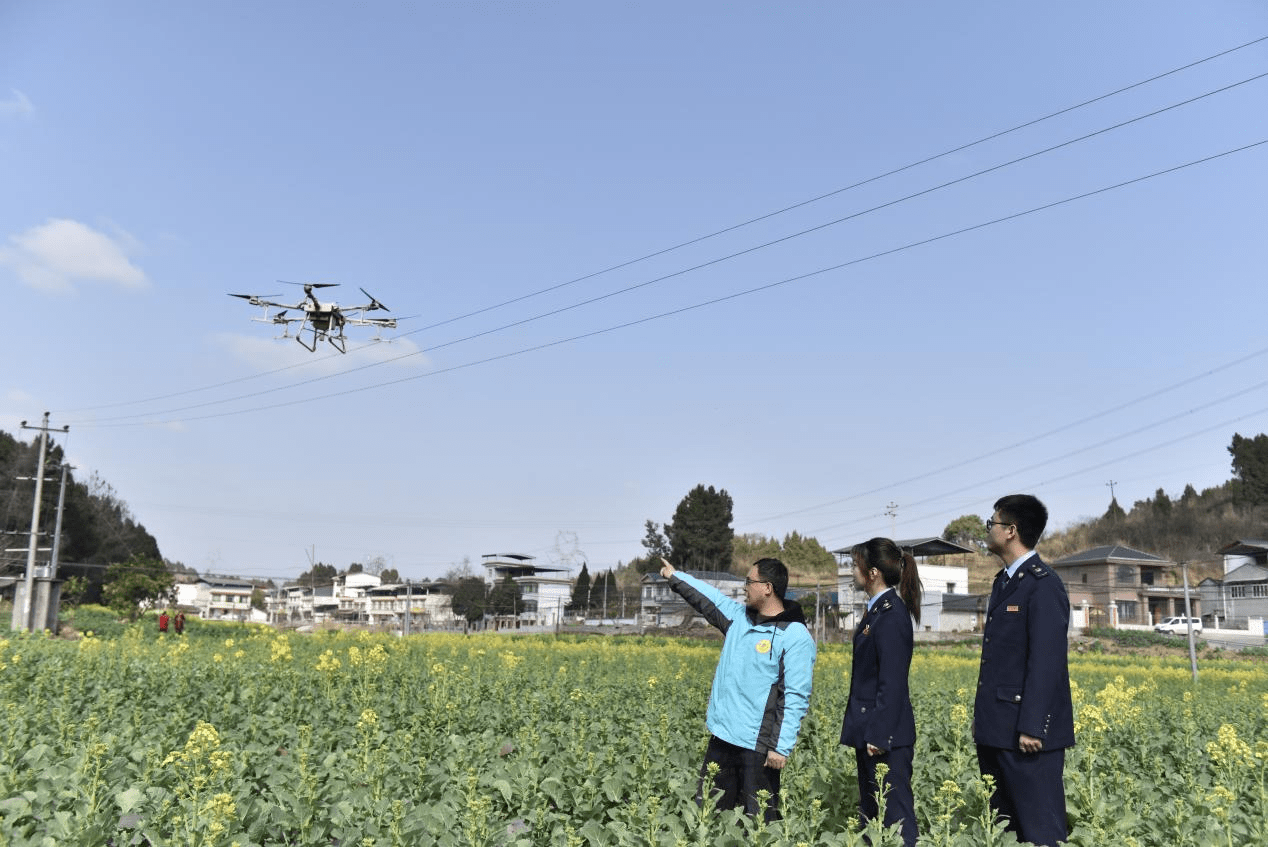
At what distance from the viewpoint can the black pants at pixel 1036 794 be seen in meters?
4.21

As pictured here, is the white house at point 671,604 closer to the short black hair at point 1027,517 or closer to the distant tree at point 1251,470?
the short black hair at point 1027,517

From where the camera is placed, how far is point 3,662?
421 inches

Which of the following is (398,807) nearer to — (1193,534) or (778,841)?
(778,841)

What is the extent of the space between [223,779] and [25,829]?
0.91 m

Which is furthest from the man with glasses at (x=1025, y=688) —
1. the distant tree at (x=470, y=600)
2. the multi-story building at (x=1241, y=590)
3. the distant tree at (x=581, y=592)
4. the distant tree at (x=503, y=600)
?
the distant tree at (x=581, y=592)

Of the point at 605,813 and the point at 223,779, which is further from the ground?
the point at 223,779

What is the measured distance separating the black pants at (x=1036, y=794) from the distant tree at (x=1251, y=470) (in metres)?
98.1

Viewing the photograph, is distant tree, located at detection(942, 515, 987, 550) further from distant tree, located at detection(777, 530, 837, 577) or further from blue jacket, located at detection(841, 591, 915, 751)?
blue jacket, located at detection(841, 591, 915, 751)

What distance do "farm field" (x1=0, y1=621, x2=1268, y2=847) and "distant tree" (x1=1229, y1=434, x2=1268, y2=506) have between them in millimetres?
88461

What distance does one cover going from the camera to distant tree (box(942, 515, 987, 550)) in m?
91.3

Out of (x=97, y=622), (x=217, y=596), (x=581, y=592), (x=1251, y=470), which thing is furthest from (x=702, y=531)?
(x=217, y=596)

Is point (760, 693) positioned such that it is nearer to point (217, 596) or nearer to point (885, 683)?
point (885, 683)

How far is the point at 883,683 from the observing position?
4.75m

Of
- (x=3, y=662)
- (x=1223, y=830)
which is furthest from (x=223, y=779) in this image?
(x=3, y=662)
